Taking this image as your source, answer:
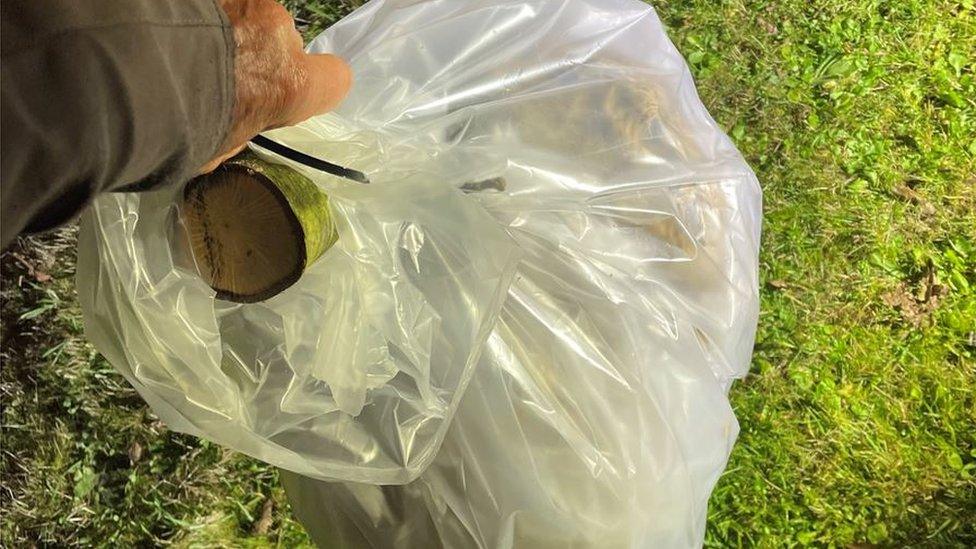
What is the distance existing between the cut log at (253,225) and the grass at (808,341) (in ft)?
2.54

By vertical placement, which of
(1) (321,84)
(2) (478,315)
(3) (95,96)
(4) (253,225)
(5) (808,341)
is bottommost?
(5) (808,341)

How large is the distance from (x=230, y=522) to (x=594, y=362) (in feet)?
2.88

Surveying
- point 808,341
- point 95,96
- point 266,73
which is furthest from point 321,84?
point 808,341

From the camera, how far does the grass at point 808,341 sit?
146 cm

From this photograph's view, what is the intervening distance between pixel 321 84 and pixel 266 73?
93 mm

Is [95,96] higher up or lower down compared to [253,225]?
higher up

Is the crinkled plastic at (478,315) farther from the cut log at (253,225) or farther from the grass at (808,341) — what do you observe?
the grass at (808,341)

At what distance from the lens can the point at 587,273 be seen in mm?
936

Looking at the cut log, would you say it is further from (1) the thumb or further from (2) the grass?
(2) the grass

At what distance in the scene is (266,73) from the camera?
23.3 inches

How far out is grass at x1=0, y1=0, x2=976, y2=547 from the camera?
1.46 metres

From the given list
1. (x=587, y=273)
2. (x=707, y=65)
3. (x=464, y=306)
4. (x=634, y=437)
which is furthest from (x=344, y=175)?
(x=707, y=65)

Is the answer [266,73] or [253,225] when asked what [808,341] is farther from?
[266,73]

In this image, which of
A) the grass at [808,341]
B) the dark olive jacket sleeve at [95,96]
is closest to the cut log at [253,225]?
the dark olive jacket sleeve at [95,96]
